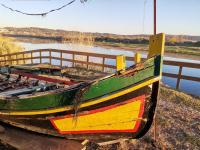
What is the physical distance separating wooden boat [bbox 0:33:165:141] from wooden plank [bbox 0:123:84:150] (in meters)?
0.18

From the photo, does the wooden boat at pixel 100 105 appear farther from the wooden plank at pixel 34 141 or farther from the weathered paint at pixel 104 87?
the wooden plank at pixel 34 141

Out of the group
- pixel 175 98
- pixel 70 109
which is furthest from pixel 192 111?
pixel 70 109

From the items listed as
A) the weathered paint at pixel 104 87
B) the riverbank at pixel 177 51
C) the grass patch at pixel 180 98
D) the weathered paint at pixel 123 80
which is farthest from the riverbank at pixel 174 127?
the riverbank at pixel 177 51

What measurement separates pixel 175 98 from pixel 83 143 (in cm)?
470

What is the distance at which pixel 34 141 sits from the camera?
507 cm

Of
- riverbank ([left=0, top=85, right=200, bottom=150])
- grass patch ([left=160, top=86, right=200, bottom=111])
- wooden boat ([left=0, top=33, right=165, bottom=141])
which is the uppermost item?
wooden boat ([left=0, top=33, right=165, bottom=141])

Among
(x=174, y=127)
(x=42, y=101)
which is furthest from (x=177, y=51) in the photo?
(x=42, y=101)

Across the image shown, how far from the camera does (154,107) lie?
15.2 ft

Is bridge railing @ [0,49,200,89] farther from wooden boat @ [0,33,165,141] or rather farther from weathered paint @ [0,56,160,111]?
weathered paint @ [0,56,160,111]

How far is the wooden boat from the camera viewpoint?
4246 mm

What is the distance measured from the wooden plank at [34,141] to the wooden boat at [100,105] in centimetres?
18

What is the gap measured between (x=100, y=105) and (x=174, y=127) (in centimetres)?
283

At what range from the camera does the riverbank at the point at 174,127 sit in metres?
5.43

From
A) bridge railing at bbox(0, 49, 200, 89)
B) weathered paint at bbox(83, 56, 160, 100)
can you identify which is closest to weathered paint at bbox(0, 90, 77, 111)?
weathered paint at bbox(83, 56, 160, 100)
